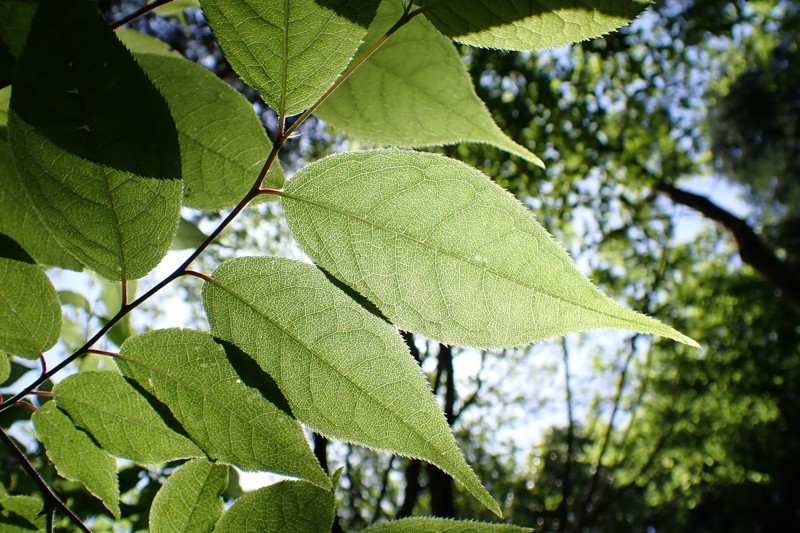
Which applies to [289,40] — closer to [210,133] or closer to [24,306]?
[210,133]

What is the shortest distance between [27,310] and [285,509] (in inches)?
12.3

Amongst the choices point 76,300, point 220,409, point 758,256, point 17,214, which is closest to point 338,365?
point 220,409

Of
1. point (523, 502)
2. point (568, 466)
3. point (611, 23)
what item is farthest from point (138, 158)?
point (523, 502)

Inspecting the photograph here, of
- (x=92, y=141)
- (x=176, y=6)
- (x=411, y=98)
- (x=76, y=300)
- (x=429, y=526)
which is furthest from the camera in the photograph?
(x=76, y=300)

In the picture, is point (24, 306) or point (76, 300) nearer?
point (24, 306)

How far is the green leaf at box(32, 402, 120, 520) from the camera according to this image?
0.57m

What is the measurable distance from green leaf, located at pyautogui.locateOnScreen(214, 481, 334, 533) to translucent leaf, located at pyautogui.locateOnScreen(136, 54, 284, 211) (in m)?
0.28

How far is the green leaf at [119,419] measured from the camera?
0.52 m

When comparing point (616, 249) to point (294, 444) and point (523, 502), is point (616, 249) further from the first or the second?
→ point (294, 444)

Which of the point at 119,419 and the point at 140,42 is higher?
the point at 140,42

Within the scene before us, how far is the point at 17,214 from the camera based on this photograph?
568 millimetres

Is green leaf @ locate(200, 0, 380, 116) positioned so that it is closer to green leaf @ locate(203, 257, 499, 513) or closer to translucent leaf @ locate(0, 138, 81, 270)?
green leaf @ locate(203, 257, 499, 513)

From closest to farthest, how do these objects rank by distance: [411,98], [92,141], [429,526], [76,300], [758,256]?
[92,141]
[429,526]
[411,98]
[76,300]
[758,256]


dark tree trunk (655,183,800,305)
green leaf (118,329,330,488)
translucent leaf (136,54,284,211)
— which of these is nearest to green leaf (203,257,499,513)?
green leaf (118,329,330,488)
